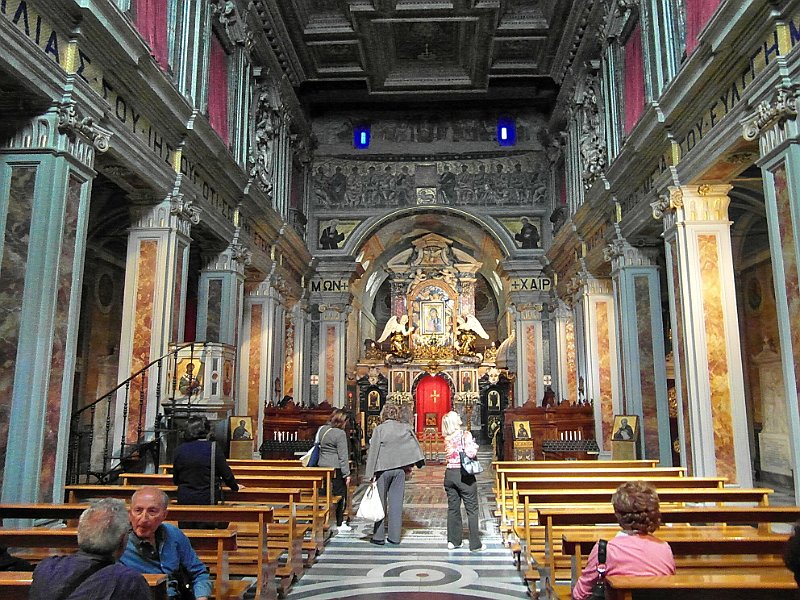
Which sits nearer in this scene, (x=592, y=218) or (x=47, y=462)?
(x=47, y=462)

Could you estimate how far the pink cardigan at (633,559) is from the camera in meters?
3.09

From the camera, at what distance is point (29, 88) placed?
255 inches

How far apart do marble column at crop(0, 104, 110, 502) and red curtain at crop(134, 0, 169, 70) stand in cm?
244

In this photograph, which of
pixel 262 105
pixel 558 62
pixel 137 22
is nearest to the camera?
pixel 137 22

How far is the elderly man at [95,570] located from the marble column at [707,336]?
809 centimetres

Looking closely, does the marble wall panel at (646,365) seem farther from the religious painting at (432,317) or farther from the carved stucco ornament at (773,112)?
the religious painting at (432,317)

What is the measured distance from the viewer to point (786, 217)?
21.8ft

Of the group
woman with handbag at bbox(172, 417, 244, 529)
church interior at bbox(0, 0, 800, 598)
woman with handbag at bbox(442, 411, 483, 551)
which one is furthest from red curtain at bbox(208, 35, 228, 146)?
woman with handbag at bbox(172, 417, 244, 529)

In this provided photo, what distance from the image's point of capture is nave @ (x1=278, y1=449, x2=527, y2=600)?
18.1ft

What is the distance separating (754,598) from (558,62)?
54.6ft

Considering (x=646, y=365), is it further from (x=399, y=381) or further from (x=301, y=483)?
(x=399, y=381)

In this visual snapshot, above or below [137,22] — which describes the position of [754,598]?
below

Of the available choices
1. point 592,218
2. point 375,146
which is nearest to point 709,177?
point 592,218

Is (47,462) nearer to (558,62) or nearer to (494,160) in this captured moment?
(558,62)
